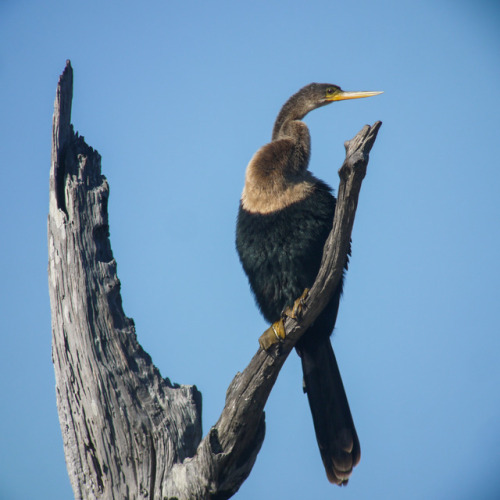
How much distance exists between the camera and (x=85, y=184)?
3533 millimetres

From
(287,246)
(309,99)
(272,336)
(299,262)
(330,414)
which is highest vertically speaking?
(309,99)

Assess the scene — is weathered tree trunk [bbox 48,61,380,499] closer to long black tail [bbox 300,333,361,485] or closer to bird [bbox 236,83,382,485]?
bird [bbox 236,83,382,485]

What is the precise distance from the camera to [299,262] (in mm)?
3807

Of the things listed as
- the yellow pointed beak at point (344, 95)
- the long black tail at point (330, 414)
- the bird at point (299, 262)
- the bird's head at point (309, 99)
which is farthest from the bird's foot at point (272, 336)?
the yellow pointed beak at point (344, 95)

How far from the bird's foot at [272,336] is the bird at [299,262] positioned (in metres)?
0.53

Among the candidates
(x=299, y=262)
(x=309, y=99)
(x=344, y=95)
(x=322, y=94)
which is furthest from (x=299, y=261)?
(x=344, y=95)

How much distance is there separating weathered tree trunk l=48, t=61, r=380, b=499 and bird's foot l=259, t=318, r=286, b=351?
3 centimetres

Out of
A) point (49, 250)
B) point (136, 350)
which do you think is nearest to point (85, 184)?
point (49, 250)

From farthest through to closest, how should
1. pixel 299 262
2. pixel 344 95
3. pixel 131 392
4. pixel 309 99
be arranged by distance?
pixel 344 95, pixel 309 99, pixel 299 262, pixel 131 392

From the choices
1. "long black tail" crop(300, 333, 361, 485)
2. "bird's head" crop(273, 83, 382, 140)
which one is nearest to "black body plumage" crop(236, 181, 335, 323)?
"long black tail" crop(300, 333, 361, 485)

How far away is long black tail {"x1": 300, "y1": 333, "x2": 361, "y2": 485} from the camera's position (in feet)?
12.5

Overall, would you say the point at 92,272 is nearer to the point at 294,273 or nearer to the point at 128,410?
the point at 128,410

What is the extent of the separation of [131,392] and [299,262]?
1.25 m

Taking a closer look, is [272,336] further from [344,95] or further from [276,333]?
[344,95]
